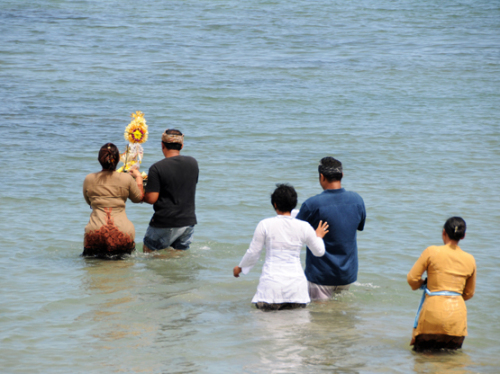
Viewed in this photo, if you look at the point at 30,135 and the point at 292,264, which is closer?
the point at 292,264

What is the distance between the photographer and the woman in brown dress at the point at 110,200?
7.09m

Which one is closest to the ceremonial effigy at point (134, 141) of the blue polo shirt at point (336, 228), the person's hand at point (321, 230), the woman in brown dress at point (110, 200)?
the woman in brown dress at point (110, 200)

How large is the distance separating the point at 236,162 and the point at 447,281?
10.4m

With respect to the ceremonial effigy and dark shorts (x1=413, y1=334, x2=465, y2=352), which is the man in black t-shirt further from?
dark shorts (x1=413, y1=334, x2=465, y2=352)

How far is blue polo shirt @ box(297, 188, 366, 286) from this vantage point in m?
5.71

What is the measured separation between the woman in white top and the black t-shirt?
6.31 feet

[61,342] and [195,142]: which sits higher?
[195,142]

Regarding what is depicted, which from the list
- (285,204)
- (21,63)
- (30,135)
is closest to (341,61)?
(21,63)

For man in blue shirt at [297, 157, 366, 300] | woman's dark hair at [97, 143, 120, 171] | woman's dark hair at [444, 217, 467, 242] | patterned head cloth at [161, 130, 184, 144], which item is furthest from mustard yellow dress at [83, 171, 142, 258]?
woman's dark hair at [444, 217, 467, 242]

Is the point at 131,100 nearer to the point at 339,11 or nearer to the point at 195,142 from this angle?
the point at 195,142

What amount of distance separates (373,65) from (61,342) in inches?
1033

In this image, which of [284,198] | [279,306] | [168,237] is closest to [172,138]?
[168,237]

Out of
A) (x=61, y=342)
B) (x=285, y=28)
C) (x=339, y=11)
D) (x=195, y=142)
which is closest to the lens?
(x=61, y=342)

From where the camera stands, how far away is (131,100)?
2275 centimetres
